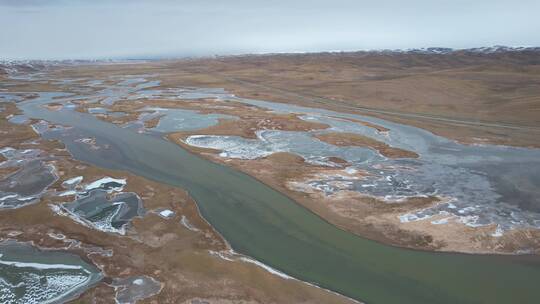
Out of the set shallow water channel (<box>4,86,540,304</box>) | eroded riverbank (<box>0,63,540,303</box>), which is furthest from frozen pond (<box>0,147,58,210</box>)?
shallow water channel (<box>4,86,540,304</box>)

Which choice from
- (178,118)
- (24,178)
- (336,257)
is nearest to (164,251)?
(336,257)

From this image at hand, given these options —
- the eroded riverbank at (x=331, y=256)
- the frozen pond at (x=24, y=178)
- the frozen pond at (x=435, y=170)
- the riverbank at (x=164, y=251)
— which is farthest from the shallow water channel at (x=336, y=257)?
the frozen pond at (x=24, y=178)

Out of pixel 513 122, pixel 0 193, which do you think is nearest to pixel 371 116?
pixel 513 122

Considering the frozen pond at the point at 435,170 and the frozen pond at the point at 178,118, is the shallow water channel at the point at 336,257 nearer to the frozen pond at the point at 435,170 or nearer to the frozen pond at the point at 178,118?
the frozen pond at the point at 435,170

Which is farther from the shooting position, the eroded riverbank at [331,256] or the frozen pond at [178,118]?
the frozen pond at [178,118]

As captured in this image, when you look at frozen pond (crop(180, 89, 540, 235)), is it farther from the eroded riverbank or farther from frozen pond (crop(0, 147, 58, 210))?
frozen pond (crop(0, 147, 58, 210))

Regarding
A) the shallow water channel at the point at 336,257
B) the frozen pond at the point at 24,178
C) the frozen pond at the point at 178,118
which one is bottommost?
the shallow water channel at the point at 336,257

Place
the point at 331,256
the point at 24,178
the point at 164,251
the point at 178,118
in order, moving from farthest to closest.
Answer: the point at 178,118 < the point at 24,178 < the point at 331,256 < the point at 164,251

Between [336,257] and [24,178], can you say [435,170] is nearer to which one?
[336,257]
